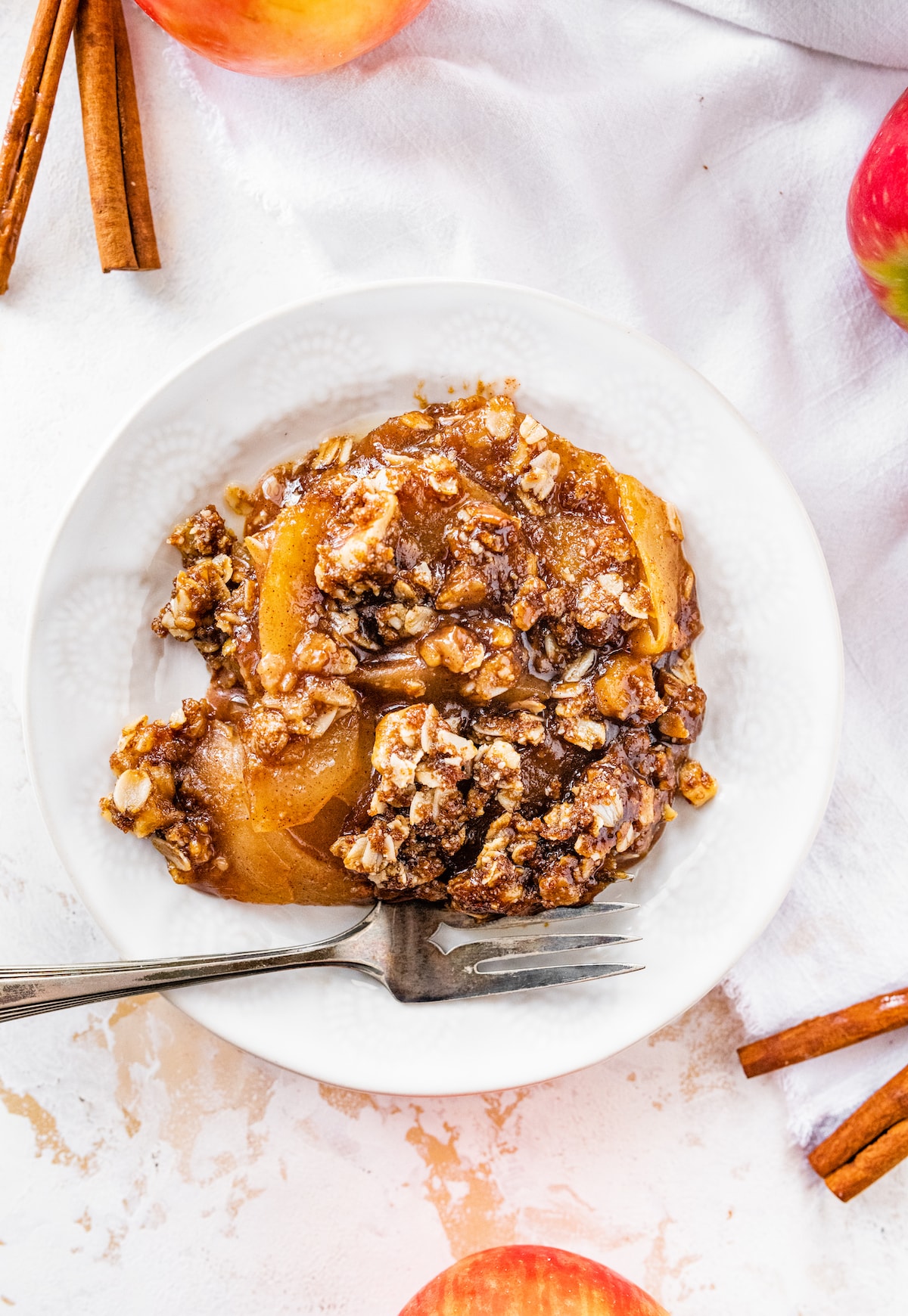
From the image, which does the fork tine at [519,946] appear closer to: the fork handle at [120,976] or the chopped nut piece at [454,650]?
the fork handle at [120,976]

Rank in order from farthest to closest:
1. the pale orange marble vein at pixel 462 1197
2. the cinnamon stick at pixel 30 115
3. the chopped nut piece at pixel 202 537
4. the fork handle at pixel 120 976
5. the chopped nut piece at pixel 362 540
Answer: the pale orange marble vein at pixel 462 1197
the cinnamon stick at pixel 30 115
the chopped nut piece at pixel 202 537
the fork handle at pixel 120 976
the chopped nut piece at pixel 362 540

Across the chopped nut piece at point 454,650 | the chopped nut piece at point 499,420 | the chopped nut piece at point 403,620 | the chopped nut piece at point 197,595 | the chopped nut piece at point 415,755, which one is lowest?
the chopped nut piece at point 415,755

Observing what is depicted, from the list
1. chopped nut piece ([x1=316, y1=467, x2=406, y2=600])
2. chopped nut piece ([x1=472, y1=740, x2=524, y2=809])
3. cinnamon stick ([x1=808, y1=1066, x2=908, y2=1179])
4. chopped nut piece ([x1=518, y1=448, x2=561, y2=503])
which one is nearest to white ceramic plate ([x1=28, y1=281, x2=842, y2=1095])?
chopped nut piece ([x1=518, y1=448, x2=561, y2=503])

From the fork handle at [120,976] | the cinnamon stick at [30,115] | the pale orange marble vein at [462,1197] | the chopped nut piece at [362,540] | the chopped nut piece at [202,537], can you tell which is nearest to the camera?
the chopped nut piece at [362,540]

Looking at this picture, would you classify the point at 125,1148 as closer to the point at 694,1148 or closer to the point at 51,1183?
the point at 51,1183

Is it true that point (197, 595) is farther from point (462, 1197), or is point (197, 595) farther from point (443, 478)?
point (462, 1197)

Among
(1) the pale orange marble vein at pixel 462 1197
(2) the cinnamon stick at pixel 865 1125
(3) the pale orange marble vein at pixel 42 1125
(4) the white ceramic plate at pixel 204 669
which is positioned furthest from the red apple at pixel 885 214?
(3) the pale orange marble vein at pixel 42 1125

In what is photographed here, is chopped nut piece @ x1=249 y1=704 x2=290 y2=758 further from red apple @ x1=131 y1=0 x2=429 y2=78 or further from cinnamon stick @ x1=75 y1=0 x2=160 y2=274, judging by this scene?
red apple @ x1=131 y1=0 x2=429 y2=78
